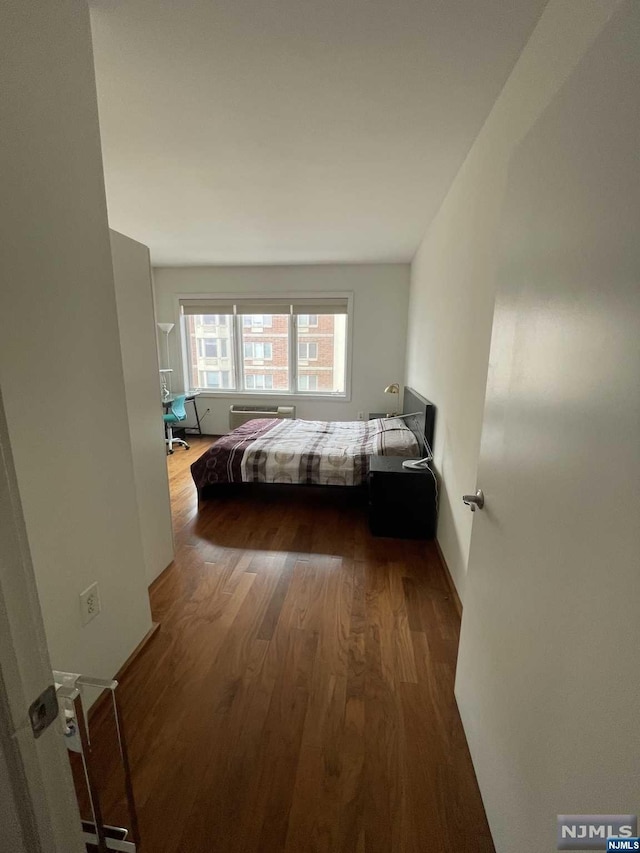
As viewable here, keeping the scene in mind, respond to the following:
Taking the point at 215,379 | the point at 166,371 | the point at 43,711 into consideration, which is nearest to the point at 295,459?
the point at 43,711

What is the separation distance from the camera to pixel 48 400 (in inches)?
42.1

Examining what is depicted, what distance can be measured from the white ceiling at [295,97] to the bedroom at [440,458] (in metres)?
0.01

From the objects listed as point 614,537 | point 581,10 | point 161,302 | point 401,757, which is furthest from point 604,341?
point 161,302

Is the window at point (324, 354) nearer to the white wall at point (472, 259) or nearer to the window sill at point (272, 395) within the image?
the window sill at point (272, 395)

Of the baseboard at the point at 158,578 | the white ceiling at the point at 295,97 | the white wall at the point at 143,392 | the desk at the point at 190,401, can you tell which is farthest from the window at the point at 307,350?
the baseboard at the point at 158,578

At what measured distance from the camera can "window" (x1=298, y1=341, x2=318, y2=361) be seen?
16.6 feet

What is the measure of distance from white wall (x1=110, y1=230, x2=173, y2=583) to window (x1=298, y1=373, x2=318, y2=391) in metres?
3.25

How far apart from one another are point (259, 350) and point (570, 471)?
4922 mm

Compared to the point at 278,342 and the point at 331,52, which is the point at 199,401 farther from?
the point at 331,52

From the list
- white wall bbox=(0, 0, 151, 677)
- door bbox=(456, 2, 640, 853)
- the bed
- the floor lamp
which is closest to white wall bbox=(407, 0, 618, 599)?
the bed

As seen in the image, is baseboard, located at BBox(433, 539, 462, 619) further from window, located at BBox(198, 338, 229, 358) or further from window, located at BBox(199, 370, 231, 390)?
window, located at BBox(198, 338, 229, 358)

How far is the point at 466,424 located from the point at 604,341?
129 cm

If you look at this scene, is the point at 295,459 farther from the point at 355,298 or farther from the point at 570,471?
the point at 355,298

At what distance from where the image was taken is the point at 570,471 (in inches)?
25.4
